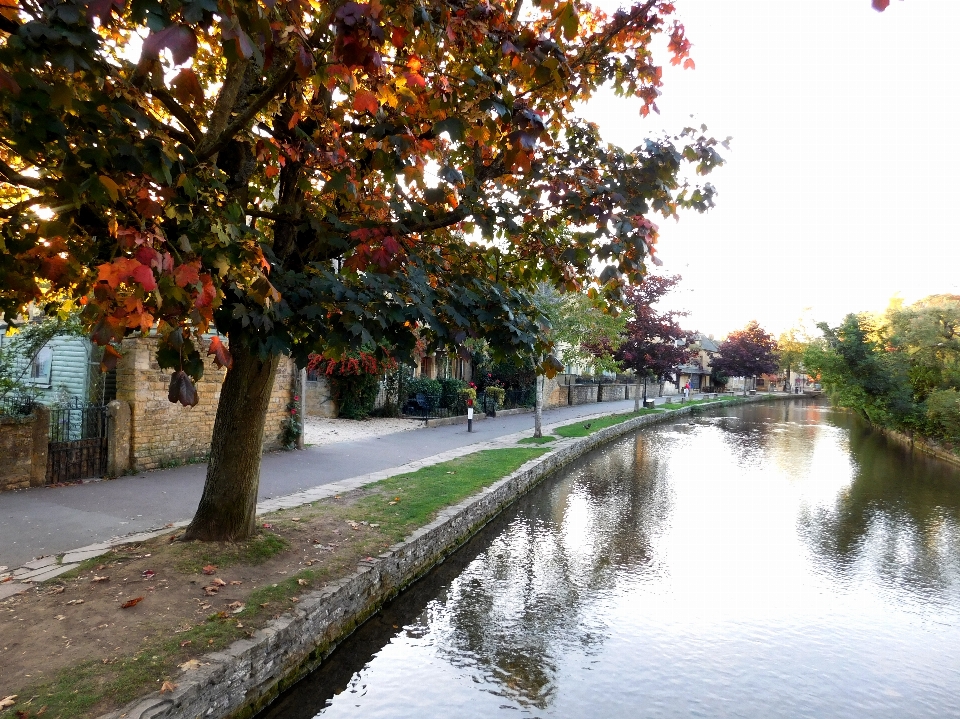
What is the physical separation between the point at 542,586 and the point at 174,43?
6.94 meters

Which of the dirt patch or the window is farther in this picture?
the window

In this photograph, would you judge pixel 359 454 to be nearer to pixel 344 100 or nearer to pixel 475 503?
pixel 475 503

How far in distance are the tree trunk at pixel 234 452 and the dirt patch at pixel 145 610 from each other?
233mm

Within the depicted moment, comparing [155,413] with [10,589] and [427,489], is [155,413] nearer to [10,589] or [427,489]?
[427,489]

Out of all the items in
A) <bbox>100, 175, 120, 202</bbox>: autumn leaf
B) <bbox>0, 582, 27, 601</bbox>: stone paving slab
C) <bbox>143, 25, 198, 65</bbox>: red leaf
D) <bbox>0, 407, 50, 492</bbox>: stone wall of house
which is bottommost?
→ <bbox>0, 582, 27, 601</bbox>: stone paving slab

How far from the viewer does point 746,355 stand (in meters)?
67.2

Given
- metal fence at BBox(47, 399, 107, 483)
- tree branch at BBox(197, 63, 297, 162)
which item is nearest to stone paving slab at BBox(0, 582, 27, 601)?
tree branch at BBox(197, 63, 297, 162)

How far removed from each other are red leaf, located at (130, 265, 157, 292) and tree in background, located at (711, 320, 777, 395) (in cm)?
7036

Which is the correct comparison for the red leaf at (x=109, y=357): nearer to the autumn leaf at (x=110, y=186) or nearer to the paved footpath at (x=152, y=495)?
the autumn leaf at (x=110, y=186)

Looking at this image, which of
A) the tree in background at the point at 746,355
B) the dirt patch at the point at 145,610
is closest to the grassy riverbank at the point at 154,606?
the dirt patch at the point at 145,610

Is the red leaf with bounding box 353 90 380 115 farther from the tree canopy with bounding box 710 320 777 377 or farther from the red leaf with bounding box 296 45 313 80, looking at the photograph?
the tree canopy with bounding box 710 320 777 377

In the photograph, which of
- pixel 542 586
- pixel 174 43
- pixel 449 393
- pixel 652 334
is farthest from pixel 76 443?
pixel 652 334

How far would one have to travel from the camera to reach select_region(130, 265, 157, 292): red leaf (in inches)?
133

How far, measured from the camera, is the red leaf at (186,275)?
371 cm
